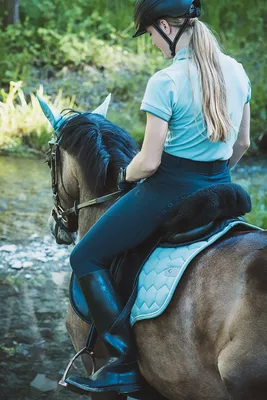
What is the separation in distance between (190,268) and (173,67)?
731 mm

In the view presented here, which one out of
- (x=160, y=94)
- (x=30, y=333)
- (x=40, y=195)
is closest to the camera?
(x=160, y=94)

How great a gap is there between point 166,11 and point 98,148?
75 centimetres

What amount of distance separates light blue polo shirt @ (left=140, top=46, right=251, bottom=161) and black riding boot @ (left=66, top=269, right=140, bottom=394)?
60 centimetres

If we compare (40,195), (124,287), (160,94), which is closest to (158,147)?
(160,94)

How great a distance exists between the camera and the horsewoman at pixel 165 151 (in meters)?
2.62

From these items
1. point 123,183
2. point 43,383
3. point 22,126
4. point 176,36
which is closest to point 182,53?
point 176,36

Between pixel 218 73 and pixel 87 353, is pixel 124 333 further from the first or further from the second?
pixel 218 73

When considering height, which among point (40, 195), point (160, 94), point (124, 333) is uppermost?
point (160, 94)

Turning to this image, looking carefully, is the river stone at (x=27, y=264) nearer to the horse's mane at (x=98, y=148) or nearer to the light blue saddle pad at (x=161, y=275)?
the horse's mane at (x=98, y=148)

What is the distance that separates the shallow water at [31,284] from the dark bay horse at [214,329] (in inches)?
47.3

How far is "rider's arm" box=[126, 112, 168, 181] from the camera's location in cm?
259

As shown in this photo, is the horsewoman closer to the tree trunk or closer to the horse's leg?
the horse's leg

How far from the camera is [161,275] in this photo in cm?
267

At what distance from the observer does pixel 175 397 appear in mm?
2717
